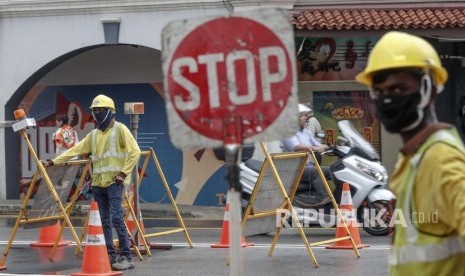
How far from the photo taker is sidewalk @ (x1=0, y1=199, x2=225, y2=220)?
19.6 meters

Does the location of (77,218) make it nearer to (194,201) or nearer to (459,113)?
(194,201)

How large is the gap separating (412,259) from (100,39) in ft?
57.1

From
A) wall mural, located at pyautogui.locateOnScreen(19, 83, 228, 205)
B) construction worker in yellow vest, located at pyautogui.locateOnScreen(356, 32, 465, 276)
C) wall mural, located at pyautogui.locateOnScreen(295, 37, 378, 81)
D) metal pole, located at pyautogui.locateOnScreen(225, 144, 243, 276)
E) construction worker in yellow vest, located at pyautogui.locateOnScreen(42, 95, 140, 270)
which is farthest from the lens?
wall mural, located at pyautogui.locateOnScreen(19, 83, 228, 205)

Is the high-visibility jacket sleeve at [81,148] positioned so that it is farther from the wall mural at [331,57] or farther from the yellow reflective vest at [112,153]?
the wall mural at [331,57]

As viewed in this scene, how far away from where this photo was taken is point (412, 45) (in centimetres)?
393

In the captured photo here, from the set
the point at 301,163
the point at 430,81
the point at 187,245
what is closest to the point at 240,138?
the point at 430,81

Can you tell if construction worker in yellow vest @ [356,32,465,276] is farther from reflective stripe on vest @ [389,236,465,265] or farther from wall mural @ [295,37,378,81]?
wall mural @ [295,37,378,81]

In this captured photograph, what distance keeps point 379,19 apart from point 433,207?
52.1 ft

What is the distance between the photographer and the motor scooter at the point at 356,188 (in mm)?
14688

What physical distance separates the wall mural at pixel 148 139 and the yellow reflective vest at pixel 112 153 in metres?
9.44

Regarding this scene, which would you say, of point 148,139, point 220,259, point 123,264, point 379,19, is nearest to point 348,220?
point 220,259

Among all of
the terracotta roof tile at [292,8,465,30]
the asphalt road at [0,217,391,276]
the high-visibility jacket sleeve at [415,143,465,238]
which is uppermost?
the terracotta roof tile at [292,8,465,30]

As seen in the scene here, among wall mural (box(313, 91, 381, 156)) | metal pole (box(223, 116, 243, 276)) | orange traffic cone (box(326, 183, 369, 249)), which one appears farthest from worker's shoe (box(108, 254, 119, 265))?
wall mural (box(313, 91, 381, 156))

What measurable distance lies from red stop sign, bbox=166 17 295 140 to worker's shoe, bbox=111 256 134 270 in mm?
6796
